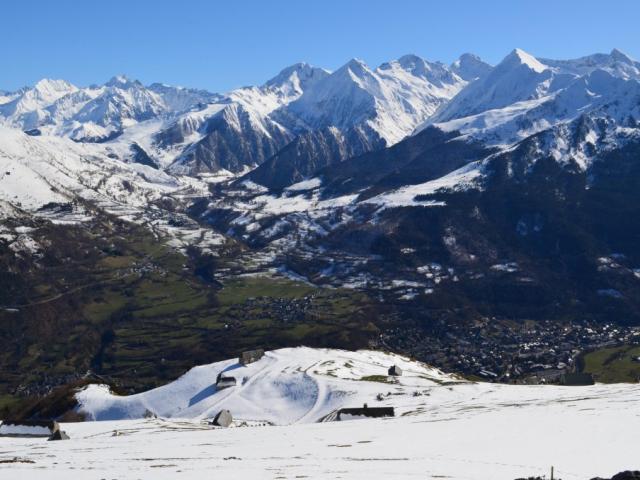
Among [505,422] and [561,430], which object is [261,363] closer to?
[505,422]

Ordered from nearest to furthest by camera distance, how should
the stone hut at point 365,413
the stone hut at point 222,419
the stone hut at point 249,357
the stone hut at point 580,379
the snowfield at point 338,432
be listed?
the snowfield at point 338,432 < the stone hut at point 365,413 < the stone hut at point 222,419 < the stone hut at point 580,379 < the stone hut at point 249,357

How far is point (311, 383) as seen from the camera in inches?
5728

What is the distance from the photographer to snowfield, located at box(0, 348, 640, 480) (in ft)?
185

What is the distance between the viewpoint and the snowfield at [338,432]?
185 feet

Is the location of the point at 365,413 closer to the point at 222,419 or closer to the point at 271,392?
the point at 222,419

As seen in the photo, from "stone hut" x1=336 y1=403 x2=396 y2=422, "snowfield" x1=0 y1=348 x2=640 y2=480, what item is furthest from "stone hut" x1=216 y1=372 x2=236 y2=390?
"stone hut" x1=336 y1=403 x2=396 y2=422

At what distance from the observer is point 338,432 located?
87.1 metres

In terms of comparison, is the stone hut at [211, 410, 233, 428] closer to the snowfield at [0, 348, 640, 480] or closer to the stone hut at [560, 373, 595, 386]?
the snowfield at [0, 348, 640, 480]

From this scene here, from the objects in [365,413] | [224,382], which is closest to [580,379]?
[365,413]

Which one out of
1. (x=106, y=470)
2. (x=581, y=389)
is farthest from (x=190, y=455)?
(x=581, y=389)

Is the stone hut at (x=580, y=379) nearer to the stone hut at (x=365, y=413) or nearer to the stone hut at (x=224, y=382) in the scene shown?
the stone hut at (x=365, y=413)

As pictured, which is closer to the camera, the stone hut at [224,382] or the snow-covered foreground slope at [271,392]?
the snow-covered foreground slope at [271,392]

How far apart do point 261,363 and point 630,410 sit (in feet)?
309

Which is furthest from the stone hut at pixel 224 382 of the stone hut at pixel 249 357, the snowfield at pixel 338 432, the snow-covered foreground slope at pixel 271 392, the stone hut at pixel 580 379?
the stone hut at pixel 580 379
